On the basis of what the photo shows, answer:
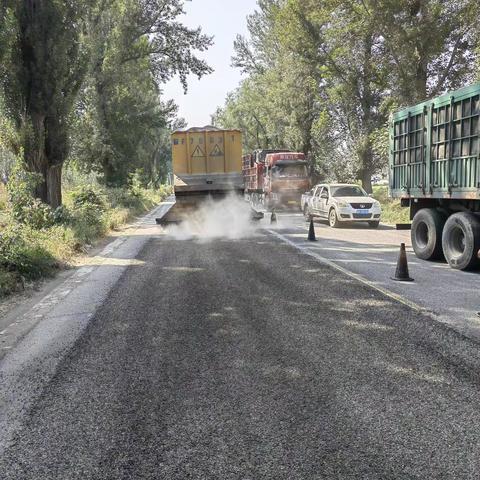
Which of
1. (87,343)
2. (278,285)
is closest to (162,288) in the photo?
(278,285)

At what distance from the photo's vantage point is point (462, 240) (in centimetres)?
989

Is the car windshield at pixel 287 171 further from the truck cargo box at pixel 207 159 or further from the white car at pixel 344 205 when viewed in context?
the truck cargo box at pixel 207 159

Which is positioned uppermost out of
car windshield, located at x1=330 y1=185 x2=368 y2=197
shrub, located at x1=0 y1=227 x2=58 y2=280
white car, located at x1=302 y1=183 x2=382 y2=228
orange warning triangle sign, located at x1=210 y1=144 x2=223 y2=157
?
orange warning triangle sign, located at x1=210 y1=144 x2=223 y2=157

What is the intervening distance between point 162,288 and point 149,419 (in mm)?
4483

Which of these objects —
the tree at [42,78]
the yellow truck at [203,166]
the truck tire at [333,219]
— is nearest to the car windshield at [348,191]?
the truck tire at [333,219]

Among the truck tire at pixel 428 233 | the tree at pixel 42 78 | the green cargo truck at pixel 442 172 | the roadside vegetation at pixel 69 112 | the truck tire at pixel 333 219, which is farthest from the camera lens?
the truck tire at pixel 333 219

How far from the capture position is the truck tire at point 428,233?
1059cm

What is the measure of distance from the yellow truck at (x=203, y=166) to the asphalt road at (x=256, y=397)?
9.85 m

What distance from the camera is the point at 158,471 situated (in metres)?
2.95

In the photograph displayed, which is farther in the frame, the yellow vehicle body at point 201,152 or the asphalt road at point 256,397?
the yellow vehicle body at point 201,152

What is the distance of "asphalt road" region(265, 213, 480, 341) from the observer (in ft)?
21.0

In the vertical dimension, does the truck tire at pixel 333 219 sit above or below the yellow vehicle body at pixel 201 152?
below

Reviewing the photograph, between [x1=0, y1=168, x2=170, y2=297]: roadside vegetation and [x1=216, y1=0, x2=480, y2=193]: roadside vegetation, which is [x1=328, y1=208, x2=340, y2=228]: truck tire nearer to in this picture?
[x1=216, y1=0, x2=480, y2=193]: roadside vegetation

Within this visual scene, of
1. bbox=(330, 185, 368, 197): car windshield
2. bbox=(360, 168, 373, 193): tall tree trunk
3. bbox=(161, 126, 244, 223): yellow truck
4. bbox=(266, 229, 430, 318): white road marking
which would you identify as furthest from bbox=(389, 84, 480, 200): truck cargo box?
bbox=(360, 168, 373, 193): tall tree trunk
